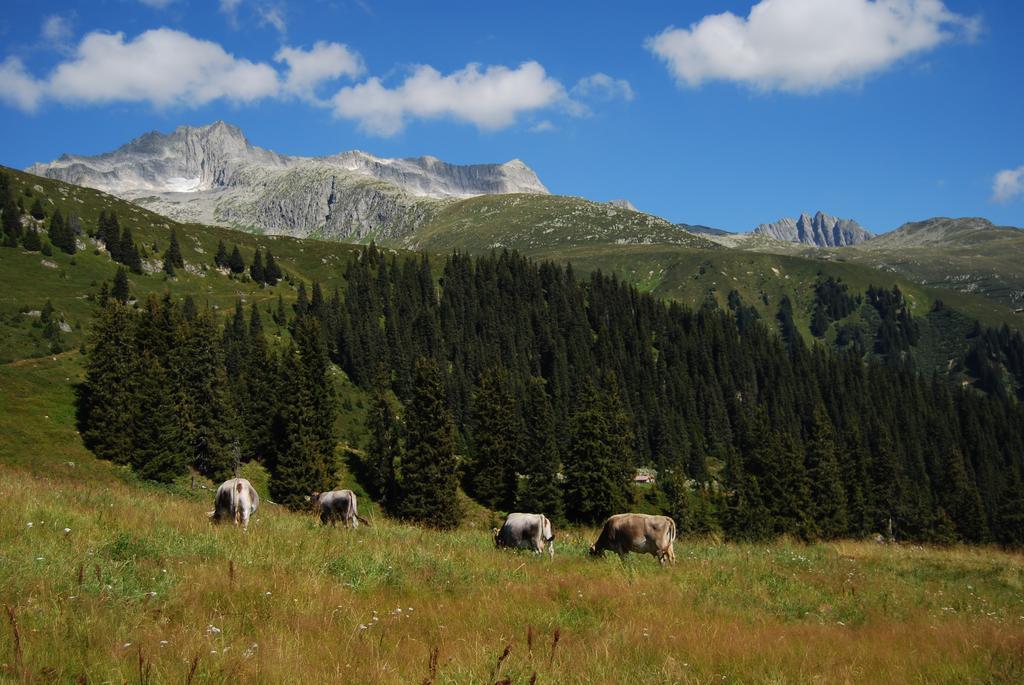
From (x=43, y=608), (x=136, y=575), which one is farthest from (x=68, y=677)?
(x=136, y=575)

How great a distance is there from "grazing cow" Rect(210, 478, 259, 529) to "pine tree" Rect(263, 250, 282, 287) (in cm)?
13979

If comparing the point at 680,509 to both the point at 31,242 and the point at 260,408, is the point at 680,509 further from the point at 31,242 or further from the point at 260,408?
the point at 31,242

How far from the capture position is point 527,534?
1812 centimetres

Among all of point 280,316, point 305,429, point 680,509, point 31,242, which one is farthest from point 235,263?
point 680,509

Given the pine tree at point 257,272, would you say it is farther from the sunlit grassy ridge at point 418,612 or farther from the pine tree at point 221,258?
the sunlit grassy ridge at point 418,612

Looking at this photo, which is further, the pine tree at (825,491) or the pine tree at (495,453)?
the pine tree at (825,491)

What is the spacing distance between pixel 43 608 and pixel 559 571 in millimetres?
10277

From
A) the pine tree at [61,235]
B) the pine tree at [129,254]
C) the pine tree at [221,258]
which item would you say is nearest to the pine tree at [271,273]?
the pine tree at [221,258]

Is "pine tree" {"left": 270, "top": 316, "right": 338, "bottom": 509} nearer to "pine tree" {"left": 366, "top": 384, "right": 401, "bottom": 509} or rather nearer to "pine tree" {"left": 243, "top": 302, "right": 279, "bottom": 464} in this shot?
"pine tree" {"left": 243, "top": 302, "right": 279, "bottom": 464}

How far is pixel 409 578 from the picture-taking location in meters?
11.8

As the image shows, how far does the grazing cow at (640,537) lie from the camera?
17359mm

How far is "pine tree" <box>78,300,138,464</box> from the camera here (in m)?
56.5

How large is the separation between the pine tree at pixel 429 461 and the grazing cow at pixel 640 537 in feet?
156

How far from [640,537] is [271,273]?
147m
